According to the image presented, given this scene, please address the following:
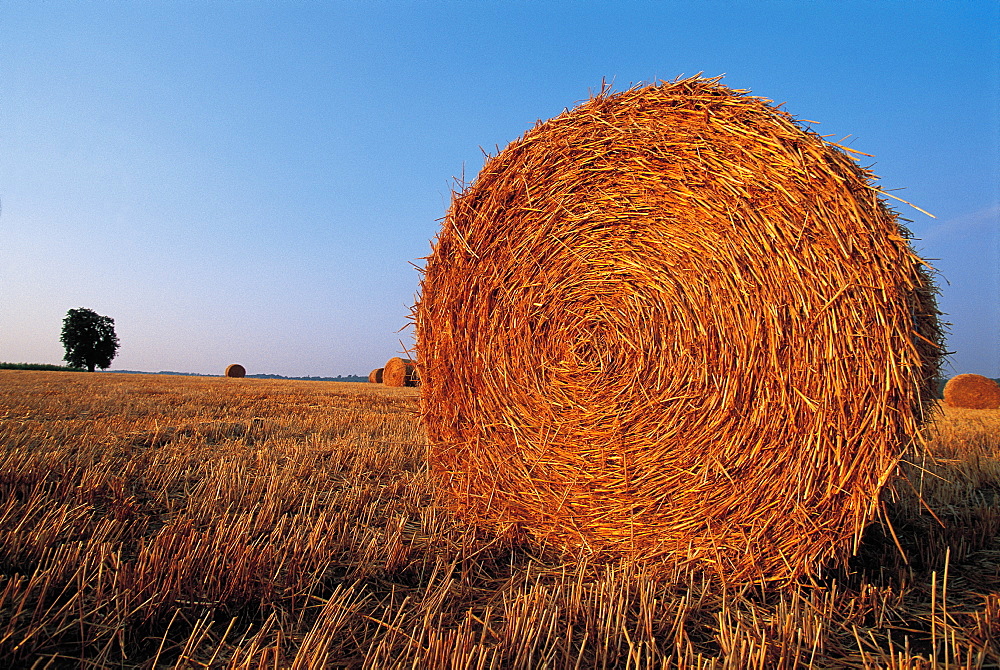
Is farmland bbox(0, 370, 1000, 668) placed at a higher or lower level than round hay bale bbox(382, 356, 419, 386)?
lower

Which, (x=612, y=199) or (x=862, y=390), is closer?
(x=862, y=390)

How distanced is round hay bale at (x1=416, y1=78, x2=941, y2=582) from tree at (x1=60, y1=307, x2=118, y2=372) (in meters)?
69.2

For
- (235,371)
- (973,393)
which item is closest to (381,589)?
(973,393)

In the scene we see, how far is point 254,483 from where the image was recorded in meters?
3.75

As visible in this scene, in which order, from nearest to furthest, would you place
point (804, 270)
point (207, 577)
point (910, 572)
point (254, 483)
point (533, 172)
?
point (207, 577)
point (804, 270)
point (910, 572)
point (533, 172)
point (254, 483)

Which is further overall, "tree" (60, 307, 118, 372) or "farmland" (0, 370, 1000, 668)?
"tree" (60, 307, 118, 372)

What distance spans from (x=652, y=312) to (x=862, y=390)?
93 centimetres

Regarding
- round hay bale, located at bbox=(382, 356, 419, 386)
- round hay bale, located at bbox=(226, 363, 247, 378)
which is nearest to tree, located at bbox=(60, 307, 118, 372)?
round hay bale, located at bbox=(226, 363, 247, 378)

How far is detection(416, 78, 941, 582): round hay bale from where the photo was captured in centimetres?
234

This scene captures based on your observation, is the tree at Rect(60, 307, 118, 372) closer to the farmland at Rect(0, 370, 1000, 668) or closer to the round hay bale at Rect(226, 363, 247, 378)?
the round hay bale at Rect(226, 363, 247, 378)

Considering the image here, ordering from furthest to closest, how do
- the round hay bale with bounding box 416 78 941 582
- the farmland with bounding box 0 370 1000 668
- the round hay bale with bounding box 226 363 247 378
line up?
the round hay bale with bounding box 226 363 247 378
the round hay bale with bounding box 416 78 941 582
the farmland with bounding box 0 370 1000 668

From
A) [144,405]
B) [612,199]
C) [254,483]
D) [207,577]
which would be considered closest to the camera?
[207,577]

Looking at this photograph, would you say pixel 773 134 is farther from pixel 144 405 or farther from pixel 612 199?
pixel 144 405

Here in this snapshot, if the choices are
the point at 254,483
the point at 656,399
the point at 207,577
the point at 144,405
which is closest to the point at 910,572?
the point at 656,399
